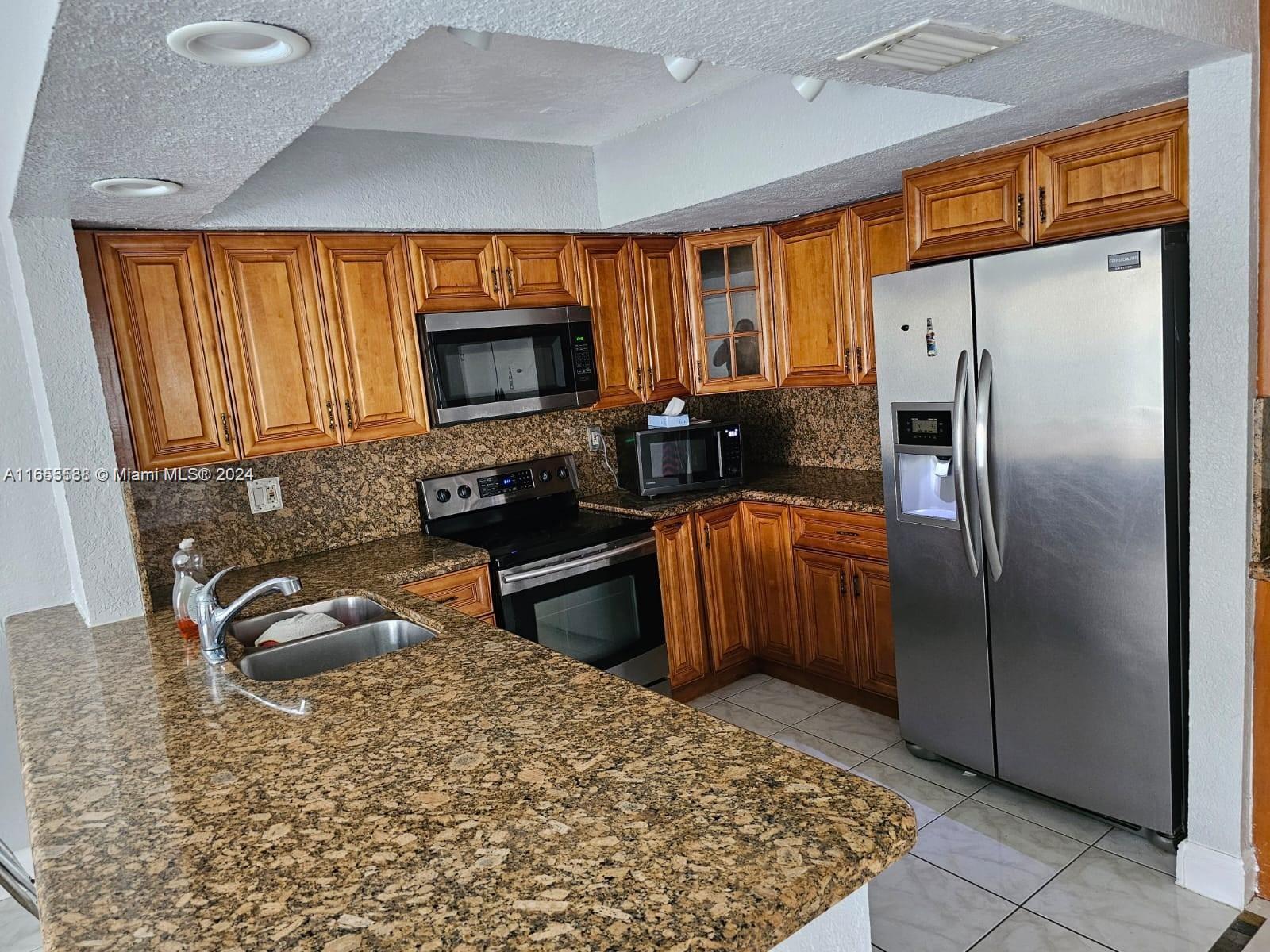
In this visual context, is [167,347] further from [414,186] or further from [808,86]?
[808,86]

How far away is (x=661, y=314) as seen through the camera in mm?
3799

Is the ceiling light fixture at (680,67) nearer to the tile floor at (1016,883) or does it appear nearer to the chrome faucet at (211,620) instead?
the chrome faucet at (211,620)

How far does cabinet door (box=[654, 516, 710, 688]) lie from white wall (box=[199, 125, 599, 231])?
1.29m

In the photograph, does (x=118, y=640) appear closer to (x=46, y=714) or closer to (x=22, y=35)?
(x=46, y=714)

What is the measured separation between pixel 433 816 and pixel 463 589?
71.6 inches

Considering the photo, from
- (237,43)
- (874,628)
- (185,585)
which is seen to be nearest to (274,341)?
(185,585)

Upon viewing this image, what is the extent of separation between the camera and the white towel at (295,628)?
2.17 meters

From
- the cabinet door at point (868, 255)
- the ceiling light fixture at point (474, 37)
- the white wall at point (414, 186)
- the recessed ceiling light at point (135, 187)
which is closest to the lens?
the recessed ceiling light at point (135, 187)

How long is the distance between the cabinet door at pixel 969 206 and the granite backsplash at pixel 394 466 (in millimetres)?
1123

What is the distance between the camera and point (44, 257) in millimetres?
2240

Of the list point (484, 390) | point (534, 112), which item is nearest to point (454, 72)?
point (534, 112)

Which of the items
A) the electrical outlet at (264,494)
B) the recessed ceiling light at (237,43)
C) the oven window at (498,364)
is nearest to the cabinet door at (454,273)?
the oven window at (498,364)

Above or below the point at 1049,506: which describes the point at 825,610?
below

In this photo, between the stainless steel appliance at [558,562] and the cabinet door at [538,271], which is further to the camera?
the cabinet door at [538,271]
